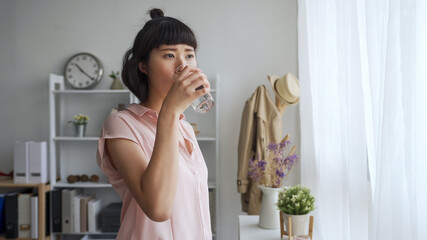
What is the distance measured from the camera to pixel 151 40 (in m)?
0.88

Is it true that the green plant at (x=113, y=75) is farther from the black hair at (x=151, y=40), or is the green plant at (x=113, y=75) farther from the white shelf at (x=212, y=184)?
the black hair at (x=151, y=40)

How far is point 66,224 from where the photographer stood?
313 centimetres

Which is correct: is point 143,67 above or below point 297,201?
above

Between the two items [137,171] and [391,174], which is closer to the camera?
[137,171]

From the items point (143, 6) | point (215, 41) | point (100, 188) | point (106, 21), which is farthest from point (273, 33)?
point (100, 188)

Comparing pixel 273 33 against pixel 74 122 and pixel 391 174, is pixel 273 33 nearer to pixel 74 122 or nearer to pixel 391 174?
pixel 74 122

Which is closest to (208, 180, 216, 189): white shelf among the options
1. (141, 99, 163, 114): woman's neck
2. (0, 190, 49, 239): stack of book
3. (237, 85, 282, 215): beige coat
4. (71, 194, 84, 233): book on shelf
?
(237, 85, 282, 215): beige coat

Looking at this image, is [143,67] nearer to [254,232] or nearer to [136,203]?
[136,203]

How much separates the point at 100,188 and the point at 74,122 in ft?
2.36

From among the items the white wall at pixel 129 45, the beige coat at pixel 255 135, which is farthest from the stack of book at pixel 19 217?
the beige coat at pixel 255 135

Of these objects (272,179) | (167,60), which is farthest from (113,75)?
(167,60)

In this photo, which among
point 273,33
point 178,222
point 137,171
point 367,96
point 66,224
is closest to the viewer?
point 137,171

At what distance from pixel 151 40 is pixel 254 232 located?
1365 millimetres

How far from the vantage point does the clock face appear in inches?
130
